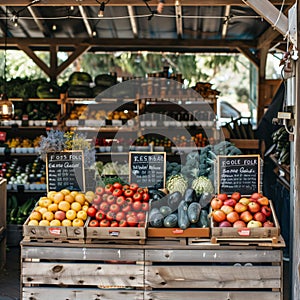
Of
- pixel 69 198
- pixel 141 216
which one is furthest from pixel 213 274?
pixel 69 198

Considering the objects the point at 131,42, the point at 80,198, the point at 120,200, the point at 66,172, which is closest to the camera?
the point at 120,200

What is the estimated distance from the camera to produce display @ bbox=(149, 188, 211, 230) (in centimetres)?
508

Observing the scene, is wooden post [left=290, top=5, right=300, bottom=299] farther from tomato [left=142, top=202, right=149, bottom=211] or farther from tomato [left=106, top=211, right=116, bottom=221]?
tomato [left=106, top=211, right=116, bottom=221]

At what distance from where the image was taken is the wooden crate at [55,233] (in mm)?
5078

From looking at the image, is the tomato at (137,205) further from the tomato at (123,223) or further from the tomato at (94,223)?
the tomato at (94,223)

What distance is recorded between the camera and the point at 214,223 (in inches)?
199

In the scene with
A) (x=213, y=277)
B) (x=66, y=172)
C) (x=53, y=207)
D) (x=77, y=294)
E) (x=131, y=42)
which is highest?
(x=131, y=42)

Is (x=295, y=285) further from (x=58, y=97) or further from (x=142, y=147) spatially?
(x=58, y=97)

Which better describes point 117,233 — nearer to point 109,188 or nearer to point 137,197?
point 137,197

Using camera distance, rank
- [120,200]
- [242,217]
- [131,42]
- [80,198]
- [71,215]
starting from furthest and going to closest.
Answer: [131,42], [80,198], [120,200], [71,215], [242,217]

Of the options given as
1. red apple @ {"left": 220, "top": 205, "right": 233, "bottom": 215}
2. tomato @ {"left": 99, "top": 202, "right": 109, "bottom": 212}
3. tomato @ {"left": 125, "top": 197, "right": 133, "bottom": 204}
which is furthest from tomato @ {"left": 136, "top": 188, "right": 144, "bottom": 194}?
red apple @ {"left": 220, "top": 205, "right": 233, "bottom": 215}

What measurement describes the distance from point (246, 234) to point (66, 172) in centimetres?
180

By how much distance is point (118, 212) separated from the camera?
520 centimetres

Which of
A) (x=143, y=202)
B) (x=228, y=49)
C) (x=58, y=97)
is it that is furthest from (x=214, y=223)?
(x=228, y=49)
